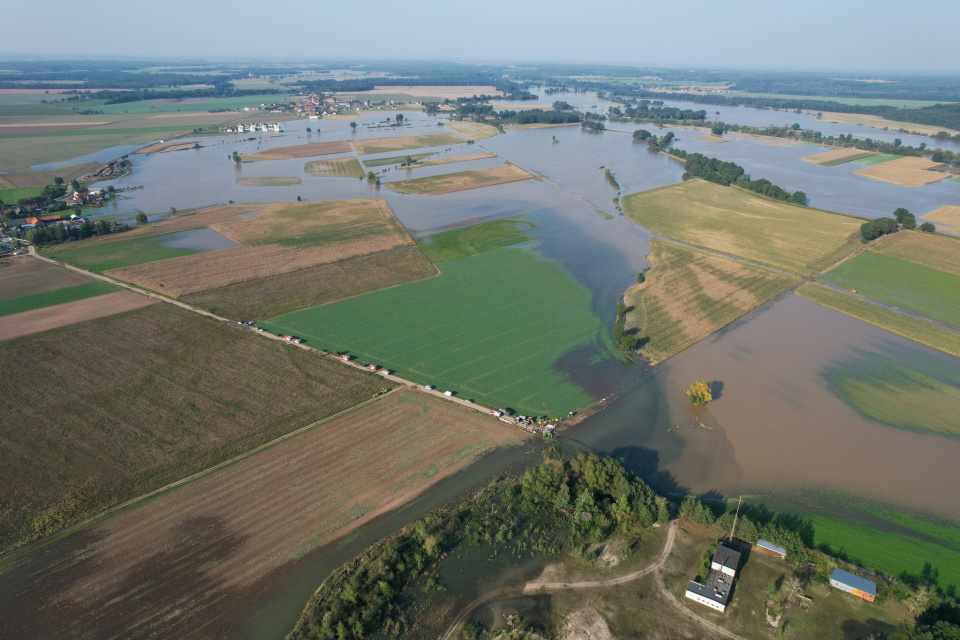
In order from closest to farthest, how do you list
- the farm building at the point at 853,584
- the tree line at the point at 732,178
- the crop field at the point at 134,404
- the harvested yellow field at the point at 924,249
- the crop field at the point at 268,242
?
the farm building at the point at 853,584, the crop field at the point at 134,404, the crop field at the point at 268,242, the harvested yellow field at the point at 924,249, the tree line at the point at 732,178

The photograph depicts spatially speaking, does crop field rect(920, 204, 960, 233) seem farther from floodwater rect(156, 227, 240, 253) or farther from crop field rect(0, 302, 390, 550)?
floodwater rect(156, 227, 240, 253)

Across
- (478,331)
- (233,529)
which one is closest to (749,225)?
(478,331)

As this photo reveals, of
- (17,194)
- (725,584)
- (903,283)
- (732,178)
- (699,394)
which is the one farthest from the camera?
Result: (732,178)

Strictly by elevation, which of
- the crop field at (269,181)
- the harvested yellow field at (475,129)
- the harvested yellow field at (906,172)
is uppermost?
the harvested yellow field at (475,129)

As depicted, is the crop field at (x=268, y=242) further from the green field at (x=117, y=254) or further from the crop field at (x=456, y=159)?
the crop field at (x=456, y=159)

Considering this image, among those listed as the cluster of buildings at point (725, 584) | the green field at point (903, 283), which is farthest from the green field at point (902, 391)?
the cluster of buildings at point (725, 584)

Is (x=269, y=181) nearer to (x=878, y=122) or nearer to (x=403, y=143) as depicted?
(x=403, y=143)
